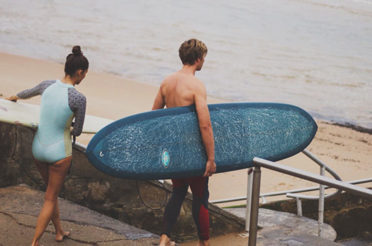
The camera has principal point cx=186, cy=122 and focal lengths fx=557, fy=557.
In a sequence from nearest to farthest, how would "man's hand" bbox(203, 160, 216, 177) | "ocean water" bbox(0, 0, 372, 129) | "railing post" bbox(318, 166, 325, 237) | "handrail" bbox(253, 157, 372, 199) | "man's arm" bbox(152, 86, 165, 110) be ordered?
"handrail" bbox(253, 157, 372, 199)
"man's hand" bbox(203, 160, 216, 177)
"man's arm" bbox(152, 86, 165, 110)
"railing post" bbox(318, 166, 325, 237)
"ocean water" bbox(0, 0, 372, 129)

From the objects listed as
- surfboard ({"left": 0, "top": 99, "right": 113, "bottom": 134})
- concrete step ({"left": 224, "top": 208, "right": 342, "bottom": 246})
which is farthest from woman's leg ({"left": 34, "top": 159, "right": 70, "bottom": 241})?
concrete step ({"left": 224, "top": 208, "right": 342, "bottom": 246})

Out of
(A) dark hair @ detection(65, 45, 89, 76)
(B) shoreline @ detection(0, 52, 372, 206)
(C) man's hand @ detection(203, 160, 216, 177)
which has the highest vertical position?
(A) dark hair @ detection(65, 45, 89, 76)

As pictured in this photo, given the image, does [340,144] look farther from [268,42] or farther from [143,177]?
[143,177]

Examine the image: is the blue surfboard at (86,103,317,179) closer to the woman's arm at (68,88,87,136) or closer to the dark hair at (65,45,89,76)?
the woman's arm at (68,88,87,136)

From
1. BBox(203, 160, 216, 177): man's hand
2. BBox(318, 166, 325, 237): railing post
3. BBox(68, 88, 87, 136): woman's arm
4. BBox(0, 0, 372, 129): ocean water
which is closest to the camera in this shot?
BBox(68, 88, 87, 136): woman's arm

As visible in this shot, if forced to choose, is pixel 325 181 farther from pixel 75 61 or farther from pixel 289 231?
pixel 289 231

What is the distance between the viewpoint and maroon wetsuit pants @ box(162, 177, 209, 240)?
2.81 m

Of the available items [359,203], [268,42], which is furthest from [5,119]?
[268,42]

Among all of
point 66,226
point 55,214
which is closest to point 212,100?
point 66,226

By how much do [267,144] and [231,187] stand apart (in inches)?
227

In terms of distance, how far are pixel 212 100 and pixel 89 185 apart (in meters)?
10.8

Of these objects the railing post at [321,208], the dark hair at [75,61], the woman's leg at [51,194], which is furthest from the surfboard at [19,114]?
the railing post at [321,208]

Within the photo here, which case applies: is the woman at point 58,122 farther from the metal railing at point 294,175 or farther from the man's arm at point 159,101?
the metal railing at point 294,175

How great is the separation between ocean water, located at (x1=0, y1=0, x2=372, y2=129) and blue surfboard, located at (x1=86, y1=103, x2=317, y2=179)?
10491 mm
